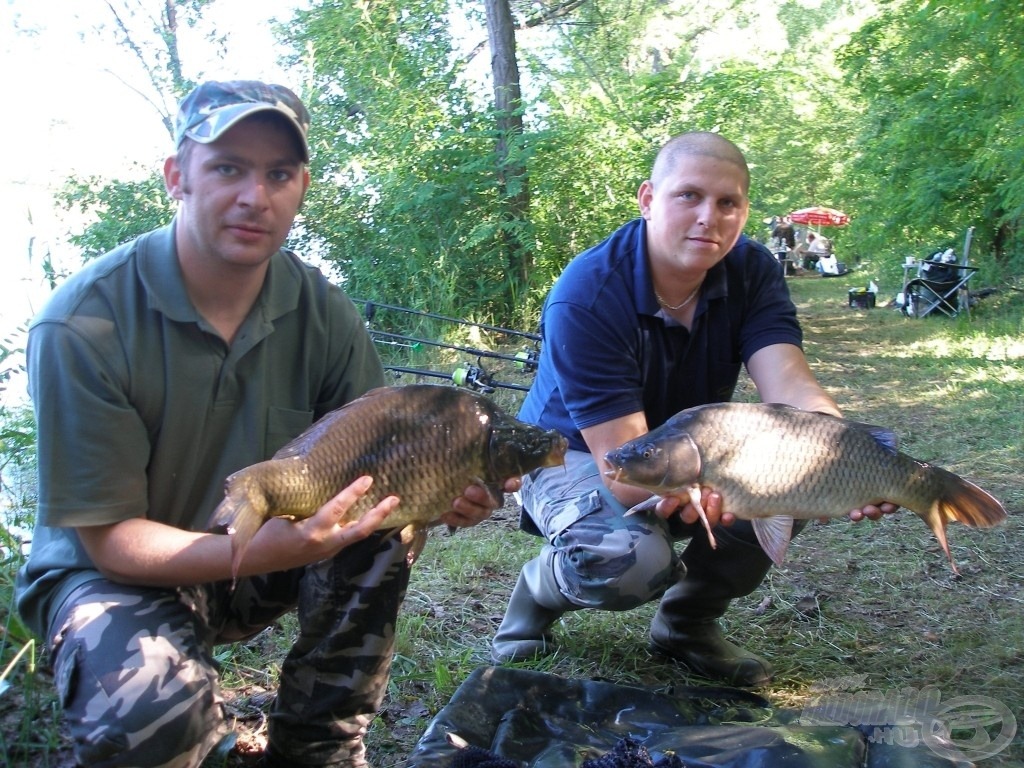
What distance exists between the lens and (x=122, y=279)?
1.56 metres

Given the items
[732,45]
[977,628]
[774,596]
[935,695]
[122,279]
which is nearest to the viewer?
[122,279]

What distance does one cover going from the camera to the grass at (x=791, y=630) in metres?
1.99

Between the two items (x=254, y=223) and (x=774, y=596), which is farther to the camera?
(x=774, y=596)

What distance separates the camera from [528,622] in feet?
7.39

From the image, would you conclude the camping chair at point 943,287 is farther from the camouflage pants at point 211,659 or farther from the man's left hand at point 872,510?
the camouflage pants at point 211,659

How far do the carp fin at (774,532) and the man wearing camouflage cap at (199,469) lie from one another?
59cm

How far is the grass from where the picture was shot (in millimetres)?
1990

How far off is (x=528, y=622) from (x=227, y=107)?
4.49ft

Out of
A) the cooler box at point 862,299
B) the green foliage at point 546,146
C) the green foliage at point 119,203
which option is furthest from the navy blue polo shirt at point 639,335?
the cooler box at point 862,299

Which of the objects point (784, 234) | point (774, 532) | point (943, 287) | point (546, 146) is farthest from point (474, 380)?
point (784, 234)

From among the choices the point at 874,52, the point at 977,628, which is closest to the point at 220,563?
the point at 977,628

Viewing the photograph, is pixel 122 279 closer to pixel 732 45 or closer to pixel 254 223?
pixel 254 223

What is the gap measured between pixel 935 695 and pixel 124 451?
171 cm

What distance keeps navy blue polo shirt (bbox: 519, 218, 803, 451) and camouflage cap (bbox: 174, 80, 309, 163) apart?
719mm
